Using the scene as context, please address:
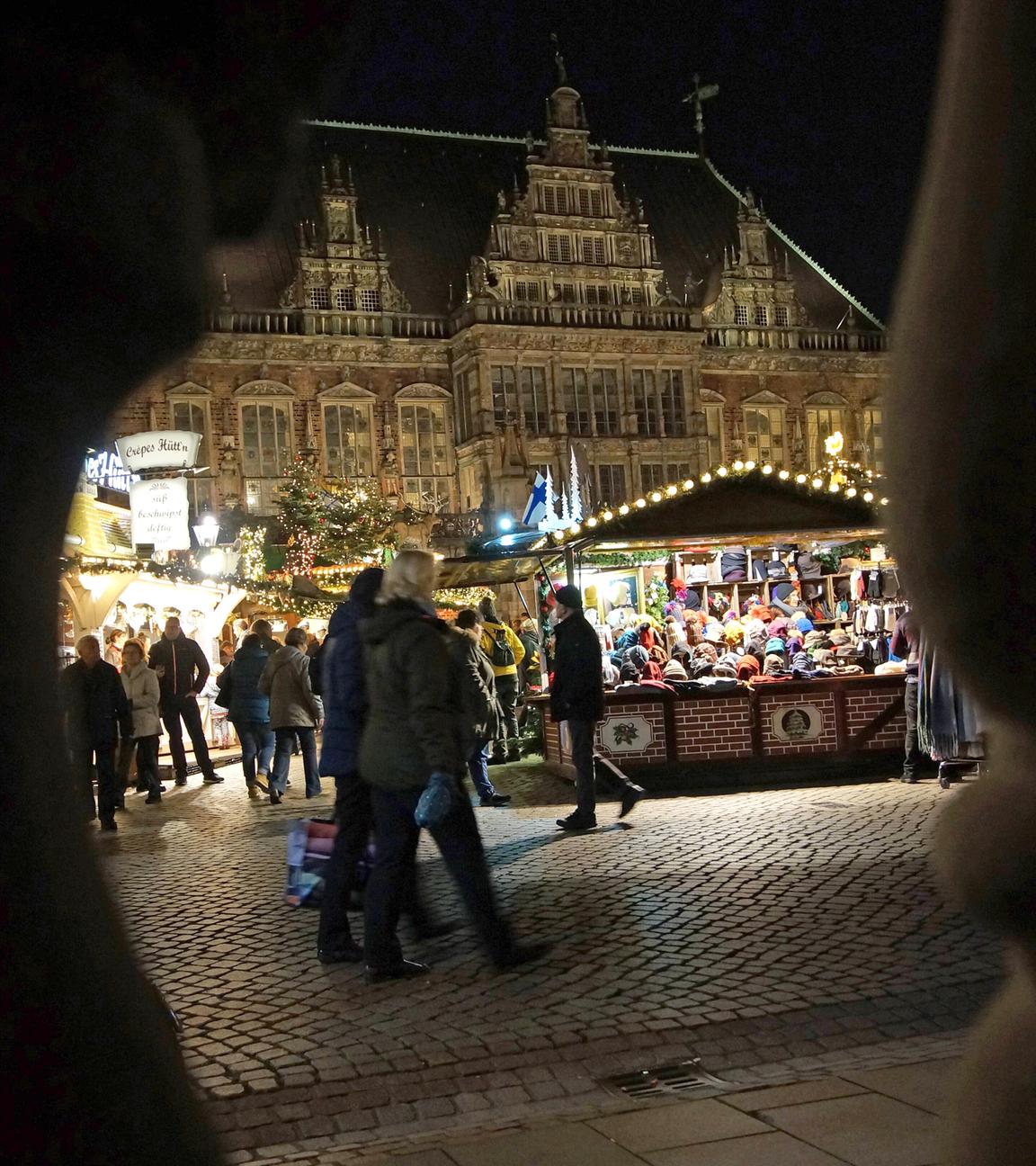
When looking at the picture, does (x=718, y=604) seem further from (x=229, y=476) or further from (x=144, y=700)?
(x=229, y=476)

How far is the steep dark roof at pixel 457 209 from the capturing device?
126ft

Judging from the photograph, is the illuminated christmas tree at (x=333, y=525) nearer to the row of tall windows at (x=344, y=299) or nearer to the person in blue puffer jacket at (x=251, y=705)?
the person in blue puffer jacket at (x=251, y=705)

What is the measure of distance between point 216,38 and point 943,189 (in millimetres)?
460

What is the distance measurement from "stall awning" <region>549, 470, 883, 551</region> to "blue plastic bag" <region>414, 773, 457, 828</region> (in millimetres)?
6984

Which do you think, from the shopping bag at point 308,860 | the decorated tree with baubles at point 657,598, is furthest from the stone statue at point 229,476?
the shopping bag at point 308,860

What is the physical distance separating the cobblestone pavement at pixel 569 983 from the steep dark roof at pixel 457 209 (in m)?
30.8

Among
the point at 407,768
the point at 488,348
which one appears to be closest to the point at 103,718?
the point at 407,768

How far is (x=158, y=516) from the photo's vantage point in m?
15.6

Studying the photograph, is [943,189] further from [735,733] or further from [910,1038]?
[735,733]

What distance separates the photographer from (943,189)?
0.82 m

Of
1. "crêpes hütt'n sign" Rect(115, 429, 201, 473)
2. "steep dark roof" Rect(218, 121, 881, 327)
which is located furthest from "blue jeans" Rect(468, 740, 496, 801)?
"steep dark roof" Rect(218, 121, 881, 327)

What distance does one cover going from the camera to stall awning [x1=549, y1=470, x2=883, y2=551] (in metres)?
11.9

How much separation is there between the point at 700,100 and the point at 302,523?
99.4ft

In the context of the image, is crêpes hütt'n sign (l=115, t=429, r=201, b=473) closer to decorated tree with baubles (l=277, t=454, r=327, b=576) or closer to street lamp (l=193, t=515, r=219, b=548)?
street lamp (l=193, t=515, r=219, b=548)
